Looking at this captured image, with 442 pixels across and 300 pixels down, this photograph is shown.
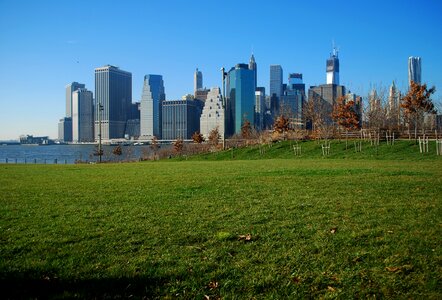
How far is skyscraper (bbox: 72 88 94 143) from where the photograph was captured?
189 m

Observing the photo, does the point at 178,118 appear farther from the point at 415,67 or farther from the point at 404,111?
the point at 404,111

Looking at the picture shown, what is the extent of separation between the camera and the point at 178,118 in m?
171

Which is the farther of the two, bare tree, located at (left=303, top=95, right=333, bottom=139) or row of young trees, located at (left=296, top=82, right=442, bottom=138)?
bare tree, located at (left=303, top=95, right=333, bottom=139)

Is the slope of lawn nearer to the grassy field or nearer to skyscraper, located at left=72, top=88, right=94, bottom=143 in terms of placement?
the grassy field

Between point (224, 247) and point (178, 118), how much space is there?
6606 inches

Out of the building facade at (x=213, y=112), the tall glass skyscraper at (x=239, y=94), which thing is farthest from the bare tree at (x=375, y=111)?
the tall glass skyscraper at (x=239, y=94)

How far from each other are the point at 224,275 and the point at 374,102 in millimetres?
48785

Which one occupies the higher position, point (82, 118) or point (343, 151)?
point (82, 118)

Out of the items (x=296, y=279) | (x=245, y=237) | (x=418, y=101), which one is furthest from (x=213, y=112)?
(x=296, y=279)

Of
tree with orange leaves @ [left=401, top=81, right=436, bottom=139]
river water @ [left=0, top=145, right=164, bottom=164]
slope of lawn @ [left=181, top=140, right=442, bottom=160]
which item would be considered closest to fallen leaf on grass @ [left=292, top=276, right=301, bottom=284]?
slope of lawn @ [left=181, top=140, right=442, bottom=160]

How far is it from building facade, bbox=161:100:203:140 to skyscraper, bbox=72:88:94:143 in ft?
148

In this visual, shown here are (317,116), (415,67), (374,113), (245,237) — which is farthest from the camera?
(415,67)

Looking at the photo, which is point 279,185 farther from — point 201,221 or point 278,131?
point 278,131

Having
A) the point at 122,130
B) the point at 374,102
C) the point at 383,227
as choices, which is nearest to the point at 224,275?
the point at 383,227
